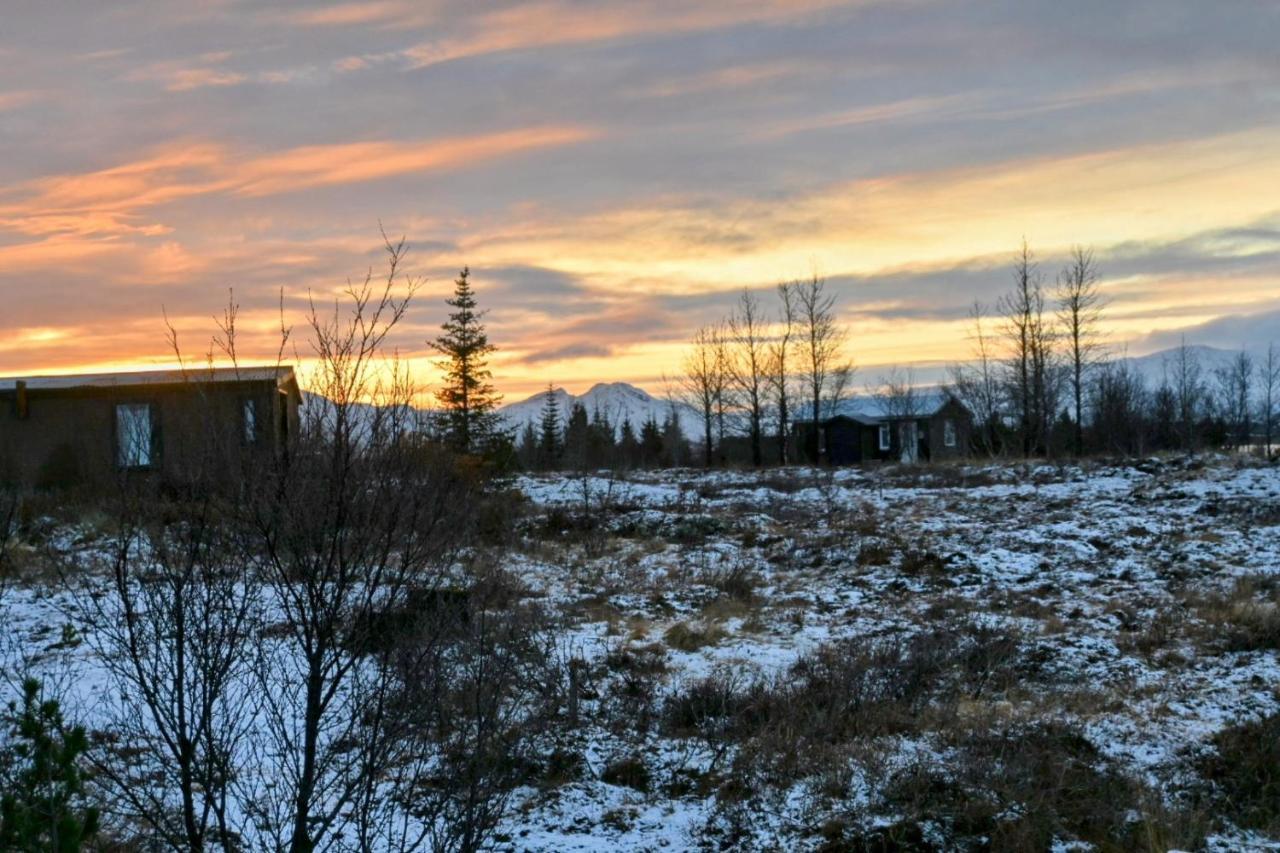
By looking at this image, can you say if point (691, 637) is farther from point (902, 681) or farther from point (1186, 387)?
point (1186, 387)

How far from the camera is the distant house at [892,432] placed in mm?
48491

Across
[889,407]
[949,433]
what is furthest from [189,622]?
[889,407]

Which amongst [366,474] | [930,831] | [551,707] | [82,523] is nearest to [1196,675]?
[930,831]

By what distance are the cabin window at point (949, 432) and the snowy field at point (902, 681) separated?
3871 cm

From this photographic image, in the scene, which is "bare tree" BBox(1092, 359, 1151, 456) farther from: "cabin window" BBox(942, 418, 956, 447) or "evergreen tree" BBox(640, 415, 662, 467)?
"evergreen tree" BBox(640, 415, 662, 467)

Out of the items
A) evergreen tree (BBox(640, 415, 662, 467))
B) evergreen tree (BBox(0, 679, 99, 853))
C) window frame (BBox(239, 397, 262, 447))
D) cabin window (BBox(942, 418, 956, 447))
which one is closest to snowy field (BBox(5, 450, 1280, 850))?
evergreen tree (BBox(0, 679, 99, 853))

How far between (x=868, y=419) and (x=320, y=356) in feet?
162

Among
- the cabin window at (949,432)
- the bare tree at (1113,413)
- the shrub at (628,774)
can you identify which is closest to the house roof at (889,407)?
the cabin window at (949,432)

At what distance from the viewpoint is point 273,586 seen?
389 centimetres

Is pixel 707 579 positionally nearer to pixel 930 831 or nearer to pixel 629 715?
pixel 629 715

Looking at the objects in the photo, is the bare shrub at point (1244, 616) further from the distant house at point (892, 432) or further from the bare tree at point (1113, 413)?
the distant house at point (892, 432)

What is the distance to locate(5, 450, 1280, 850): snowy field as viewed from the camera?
5.39 metres

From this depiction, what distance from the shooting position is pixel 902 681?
730cm

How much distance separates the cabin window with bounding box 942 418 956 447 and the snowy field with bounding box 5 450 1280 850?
3871cm
